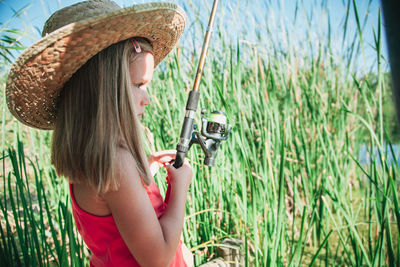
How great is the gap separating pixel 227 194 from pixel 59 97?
835 millimetres

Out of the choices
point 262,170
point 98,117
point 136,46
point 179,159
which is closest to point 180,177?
point 179,159

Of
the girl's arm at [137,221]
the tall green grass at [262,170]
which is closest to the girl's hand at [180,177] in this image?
the girl's arm at [137,221]

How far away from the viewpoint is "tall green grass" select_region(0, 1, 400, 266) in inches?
41.7

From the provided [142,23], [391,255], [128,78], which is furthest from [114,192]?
[391,255]

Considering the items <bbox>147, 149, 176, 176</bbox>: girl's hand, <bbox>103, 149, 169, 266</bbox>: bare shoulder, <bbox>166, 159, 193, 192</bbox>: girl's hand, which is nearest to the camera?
<bbox>103, 149, 169, 266</bbox>: bare shoulder

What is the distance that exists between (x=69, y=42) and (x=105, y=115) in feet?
0.63

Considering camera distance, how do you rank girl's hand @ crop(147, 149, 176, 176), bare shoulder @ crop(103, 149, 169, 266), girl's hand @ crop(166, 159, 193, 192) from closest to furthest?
bare shoulder @ crop(103, 149, 169, 266), girl's hand @ crop(166, 159, 193, 192), girl's hand @ crop(147, 149, 176, 176)

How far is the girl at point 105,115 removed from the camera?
0.70 m

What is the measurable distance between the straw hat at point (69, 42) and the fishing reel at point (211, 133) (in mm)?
308

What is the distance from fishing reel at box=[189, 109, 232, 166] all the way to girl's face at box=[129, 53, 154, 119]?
183mm

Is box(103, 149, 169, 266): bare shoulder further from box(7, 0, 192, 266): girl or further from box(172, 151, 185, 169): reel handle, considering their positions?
box(172, 151, 185, 169): reel handle

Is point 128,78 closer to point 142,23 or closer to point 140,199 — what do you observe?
point 142,23

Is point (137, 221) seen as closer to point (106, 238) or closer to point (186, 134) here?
point (106, 238)

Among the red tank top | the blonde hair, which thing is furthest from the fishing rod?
the red tank top
